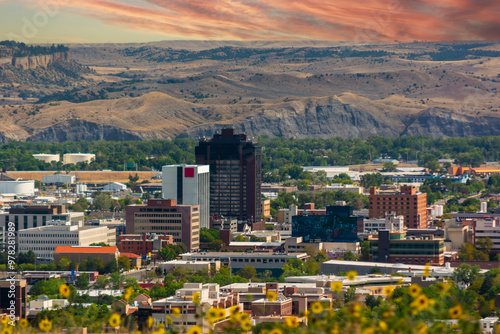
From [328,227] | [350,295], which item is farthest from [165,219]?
[350,295]

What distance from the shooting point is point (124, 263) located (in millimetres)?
85625

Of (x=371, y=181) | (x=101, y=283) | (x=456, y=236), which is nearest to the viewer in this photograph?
(x=101, y=283)

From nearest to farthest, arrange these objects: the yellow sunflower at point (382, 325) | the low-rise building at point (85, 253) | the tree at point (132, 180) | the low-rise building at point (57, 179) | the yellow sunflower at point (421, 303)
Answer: the yellow sunflower at point (421, 303), the yellow sunflower at point (382, 325), the low-rise building at point (85, 253), the tree at point (132, 180), the low-rise building at point (57, 179)

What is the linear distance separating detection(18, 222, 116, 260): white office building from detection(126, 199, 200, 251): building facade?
6.49 meters

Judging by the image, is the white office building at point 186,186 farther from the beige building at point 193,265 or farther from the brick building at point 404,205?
the beige building at point 193,265

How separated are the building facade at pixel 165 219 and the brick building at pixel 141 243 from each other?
10.1 ft

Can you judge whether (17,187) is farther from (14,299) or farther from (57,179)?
(14,299)

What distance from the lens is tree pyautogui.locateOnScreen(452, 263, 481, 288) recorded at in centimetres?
6856

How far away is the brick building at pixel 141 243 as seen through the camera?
96.9 m

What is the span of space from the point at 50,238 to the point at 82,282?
20300 millimetres

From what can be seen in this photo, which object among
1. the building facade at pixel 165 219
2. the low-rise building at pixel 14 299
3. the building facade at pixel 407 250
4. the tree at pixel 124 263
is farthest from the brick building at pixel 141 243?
the low-rise building at pixel 14 299

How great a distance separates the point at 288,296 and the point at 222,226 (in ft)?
177

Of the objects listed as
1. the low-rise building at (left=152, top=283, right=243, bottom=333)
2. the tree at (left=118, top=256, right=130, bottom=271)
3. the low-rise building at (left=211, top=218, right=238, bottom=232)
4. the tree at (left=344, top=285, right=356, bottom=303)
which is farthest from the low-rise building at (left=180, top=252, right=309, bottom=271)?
the low-rise building at (left=152, top=283, right=243, bottom=333)

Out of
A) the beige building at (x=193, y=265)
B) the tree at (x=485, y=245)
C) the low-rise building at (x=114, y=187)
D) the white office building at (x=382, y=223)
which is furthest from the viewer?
the low-rise building at (x=114, y=187)
